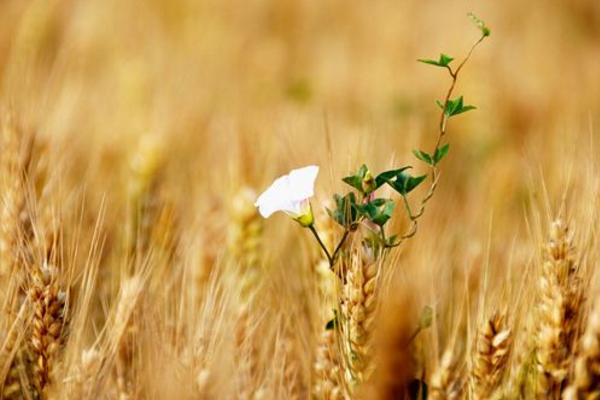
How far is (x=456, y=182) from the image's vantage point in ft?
8.95

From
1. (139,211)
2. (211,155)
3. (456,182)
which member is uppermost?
(456,182)

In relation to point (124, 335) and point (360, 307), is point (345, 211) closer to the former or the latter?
point (360, 307)

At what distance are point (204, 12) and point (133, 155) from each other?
216 cm

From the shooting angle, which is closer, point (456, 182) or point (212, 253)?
point (212, 253)

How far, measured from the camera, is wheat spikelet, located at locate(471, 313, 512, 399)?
1087mm

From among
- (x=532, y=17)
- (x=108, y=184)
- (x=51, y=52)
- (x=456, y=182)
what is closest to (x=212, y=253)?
(x=108, y=184)

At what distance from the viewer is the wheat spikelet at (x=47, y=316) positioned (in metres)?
1.10

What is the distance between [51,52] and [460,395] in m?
2.49

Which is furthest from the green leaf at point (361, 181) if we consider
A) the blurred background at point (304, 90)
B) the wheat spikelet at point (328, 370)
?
the wheat spikelet at point (328, 370)

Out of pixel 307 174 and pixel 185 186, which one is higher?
pixel 185 186

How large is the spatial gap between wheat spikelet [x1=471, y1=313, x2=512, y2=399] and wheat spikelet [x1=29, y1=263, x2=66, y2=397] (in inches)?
21.6

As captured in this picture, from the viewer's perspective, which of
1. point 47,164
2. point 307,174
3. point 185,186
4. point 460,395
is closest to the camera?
point 307,174

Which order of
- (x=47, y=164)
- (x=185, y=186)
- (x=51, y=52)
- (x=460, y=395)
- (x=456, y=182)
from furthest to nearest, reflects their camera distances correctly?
(x=51, y=52)
(x=456, y=182)
(x=185, y=186)
(x=47, y=164)
(x=460, y=395)

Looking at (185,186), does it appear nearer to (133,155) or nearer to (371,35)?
(133,155)
